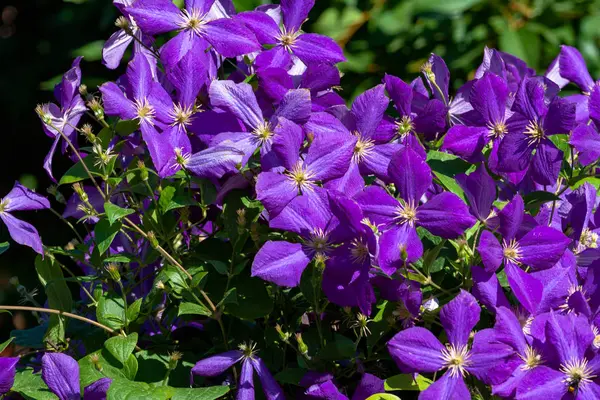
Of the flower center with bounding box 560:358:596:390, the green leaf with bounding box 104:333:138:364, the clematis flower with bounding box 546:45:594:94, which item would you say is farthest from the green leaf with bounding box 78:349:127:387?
the clematis flower with bounding box 546:45:594:94

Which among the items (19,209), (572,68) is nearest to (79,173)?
(19,209)

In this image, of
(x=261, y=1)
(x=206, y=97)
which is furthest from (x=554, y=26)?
(x=206, y=97)

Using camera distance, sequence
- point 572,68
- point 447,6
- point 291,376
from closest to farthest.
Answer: point 291,376
point 572,68
point 447,6

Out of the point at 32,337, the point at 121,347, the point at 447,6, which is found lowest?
the point at 447,6

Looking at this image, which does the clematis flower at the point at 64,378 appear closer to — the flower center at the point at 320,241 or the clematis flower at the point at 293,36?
the flower center at the point at 320,241

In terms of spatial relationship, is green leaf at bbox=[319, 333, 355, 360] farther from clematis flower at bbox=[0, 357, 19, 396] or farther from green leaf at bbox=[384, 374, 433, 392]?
clematis flower at bbox=[0, 357, 19, 396]

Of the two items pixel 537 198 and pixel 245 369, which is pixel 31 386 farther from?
pixel 537 198

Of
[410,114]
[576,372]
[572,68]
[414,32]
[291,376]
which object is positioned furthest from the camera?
[414,32]
